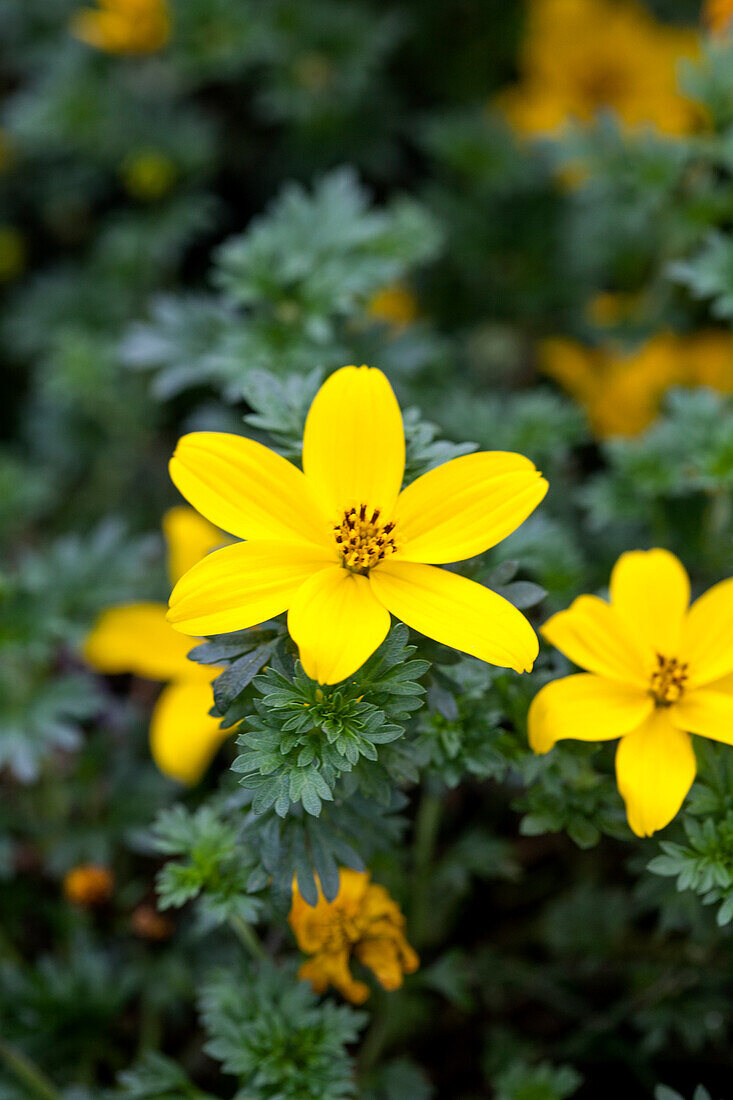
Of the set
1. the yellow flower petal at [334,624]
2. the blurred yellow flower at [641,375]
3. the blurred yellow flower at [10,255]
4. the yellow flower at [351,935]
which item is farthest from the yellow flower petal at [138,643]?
the blurred yellow flower at [10,255]

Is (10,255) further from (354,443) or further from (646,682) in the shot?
(646,682)

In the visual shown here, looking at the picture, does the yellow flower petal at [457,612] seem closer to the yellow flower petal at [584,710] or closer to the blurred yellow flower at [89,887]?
the yellow flower petal at [584,710]

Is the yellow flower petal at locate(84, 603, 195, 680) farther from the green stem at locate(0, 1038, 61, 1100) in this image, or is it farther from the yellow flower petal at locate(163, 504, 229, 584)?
the green stem at locate(0, 1038, 61, 1100)

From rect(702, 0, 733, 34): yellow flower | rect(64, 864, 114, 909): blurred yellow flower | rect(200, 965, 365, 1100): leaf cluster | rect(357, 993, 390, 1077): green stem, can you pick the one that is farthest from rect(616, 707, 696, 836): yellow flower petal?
rect(702, 0, 733, 34): yellow flower

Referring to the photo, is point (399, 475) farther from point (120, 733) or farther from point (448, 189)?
point (448, 189)

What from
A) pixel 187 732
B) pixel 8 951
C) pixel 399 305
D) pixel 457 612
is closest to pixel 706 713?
pixel 457 612
